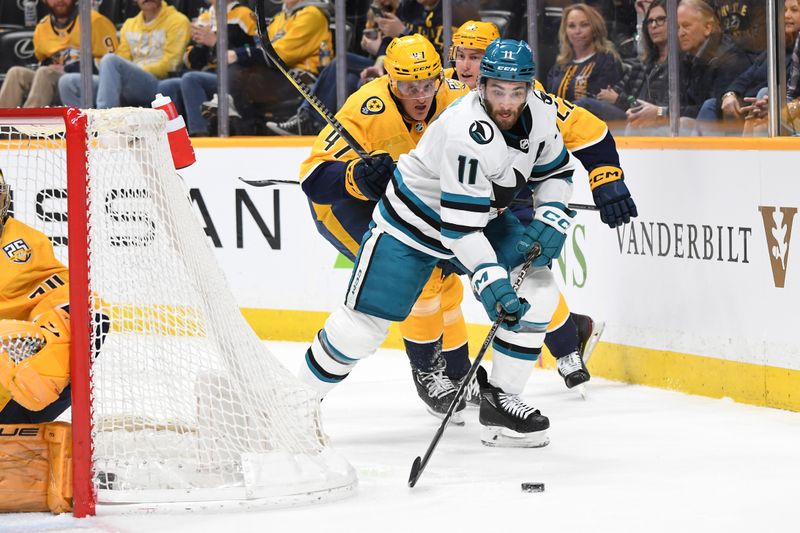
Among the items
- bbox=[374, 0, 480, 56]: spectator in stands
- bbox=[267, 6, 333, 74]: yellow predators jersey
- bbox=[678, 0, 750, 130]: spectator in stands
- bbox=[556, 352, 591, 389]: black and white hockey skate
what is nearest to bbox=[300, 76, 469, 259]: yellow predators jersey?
bbox=[556, 352, 591, 389]: black and white hockey skate

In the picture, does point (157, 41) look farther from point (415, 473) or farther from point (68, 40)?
point (415, 473)

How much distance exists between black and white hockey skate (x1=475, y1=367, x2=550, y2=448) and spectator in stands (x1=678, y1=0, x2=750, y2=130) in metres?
1.43

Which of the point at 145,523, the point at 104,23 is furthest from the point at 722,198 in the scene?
the point at 104,23

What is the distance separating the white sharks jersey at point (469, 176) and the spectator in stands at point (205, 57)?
9.04 ft

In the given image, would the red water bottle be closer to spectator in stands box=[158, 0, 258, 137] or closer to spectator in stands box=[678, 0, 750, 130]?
spectator in stands box=[678, 0, 750, 130]

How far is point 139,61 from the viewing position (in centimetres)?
668

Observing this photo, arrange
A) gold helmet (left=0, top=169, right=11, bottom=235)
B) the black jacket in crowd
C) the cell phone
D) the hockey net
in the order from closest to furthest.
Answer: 1. the hockey net
2. gold helmet (left=0, top=169, right=11, bottom=235)
3. the black jacket in crowd
4. the cell phone

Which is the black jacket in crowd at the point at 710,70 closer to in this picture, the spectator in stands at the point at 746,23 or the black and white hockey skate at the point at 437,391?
A: the spectator in stands at the point at 746,23

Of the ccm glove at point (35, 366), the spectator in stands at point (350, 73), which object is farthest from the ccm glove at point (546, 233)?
the spectator in stands at point (350, 73)

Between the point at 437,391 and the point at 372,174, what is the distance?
0.74 meters

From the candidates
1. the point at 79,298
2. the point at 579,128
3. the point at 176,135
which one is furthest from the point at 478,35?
the point at 79,298

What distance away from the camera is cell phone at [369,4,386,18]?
A: 5.99 m

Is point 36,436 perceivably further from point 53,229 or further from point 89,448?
point 53,229

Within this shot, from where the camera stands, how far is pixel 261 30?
4.34 meters
